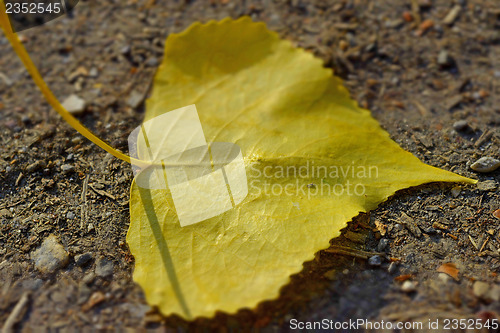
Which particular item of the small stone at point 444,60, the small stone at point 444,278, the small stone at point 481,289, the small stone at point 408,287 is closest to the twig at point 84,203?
the small stone at point 408,287

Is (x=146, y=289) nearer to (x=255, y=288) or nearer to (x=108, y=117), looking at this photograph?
(x=255, y=288)

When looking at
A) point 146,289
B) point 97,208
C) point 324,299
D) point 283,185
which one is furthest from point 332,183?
point 97,208

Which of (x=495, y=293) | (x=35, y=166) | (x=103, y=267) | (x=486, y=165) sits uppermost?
(x=35, y=166)

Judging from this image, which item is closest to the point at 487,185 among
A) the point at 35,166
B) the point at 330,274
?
the point at 330,274

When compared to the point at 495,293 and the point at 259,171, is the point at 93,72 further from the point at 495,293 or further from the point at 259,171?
the point at 495,293

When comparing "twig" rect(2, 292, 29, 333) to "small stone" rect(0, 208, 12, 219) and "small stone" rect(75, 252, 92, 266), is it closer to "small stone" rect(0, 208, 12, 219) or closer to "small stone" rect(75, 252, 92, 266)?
"small stone" rect(75, 252, 92, 266)
